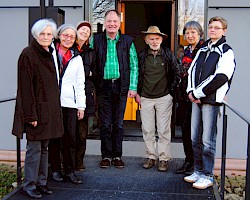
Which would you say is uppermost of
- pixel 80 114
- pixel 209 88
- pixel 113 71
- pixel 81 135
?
pixel 113 71

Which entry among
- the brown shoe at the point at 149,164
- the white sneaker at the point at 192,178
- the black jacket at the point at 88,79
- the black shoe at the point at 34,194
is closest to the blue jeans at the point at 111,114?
the black jacket at the point at 88,79

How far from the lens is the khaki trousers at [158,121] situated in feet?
16.0

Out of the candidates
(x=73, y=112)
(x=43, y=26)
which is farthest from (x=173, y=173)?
(x=43, y=26)

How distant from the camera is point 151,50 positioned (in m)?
4.82

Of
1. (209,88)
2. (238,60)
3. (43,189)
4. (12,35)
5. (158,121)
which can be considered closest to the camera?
(209,88)

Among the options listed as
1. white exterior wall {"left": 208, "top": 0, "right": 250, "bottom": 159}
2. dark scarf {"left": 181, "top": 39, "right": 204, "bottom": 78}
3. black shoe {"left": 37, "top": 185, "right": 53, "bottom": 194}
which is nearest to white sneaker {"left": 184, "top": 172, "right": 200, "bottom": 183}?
dark scarf {"left": 181, "top": 39, "right": 204, "bottom": 78}

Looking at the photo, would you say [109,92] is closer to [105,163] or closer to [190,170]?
[105,163]

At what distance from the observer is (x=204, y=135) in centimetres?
424

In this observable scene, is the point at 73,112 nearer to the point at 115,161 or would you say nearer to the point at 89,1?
the point at 115,161

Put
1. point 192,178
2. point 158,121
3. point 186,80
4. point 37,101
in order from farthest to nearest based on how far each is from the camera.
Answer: point 158,121, point 186,80, point 192,178, point 37,101

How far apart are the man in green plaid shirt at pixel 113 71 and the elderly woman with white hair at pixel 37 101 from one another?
2.83 ft

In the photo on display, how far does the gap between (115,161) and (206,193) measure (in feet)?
4.06

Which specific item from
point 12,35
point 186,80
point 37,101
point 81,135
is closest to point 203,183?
point 186,80

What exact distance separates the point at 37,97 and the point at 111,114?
4.10 feet
